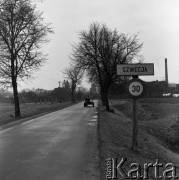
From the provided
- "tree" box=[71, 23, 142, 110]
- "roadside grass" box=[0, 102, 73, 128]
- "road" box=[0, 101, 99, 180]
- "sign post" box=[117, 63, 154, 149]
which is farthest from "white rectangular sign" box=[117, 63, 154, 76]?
"tree" box=[71, 23, 142, 110]

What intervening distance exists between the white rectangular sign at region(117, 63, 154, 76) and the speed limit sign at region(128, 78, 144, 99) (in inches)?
11.9

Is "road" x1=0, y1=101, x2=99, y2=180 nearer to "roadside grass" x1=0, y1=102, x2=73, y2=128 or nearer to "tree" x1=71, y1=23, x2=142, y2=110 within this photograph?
"roadside grass" x1=0, y1=102, x2=73, y2=128

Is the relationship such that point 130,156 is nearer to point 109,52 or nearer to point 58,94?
point 109,52

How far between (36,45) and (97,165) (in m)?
24.5

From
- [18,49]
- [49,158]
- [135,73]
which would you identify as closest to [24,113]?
[18,49]

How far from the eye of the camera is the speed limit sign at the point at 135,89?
11.0 metres

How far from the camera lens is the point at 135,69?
11195 millimetres

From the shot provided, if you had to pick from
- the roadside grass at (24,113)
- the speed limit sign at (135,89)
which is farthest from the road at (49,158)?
the roadside grass at (24,113)

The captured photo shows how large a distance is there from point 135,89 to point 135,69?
25.3 inches

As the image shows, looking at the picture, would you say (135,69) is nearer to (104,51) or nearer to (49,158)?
(49,158)

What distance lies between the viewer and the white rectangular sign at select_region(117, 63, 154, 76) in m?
11.2

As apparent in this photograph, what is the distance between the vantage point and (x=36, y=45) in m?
31.9

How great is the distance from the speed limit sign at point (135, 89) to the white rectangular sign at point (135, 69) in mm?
302

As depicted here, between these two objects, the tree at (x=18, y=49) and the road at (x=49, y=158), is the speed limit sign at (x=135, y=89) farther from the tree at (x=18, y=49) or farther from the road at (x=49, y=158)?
the tree at (x=18, y=49)
